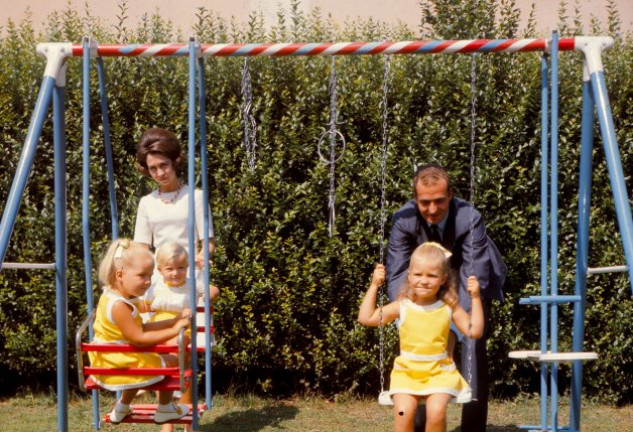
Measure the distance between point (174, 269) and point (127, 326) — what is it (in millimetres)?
479

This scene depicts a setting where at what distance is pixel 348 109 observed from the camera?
606 centimetres

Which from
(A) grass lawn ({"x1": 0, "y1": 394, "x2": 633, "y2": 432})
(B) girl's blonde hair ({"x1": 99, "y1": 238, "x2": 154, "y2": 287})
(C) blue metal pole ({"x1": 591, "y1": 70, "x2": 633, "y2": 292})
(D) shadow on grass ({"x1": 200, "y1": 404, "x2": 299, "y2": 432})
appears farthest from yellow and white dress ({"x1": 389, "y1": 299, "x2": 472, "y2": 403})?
(D) shadow on grass ({"x1": 200, "y1": 404, "x2": 299, "y2": 432})

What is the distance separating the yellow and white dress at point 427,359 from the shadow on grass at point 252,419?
1.92 meters

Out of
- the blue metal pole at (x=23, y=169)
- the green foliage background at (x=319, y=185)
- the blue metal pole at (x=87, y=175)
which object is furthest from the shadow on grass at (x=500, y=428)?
the blue metal pole at (x=23, y=169)

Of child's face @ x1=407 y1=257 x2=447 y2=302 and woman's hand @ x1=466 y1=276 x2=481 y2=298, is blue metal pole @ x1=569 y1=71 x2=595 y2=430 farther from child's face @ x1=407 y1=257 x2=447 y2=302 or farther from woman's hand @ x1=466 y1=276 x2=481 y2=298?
child's face @ x1=407 y1=257 x2=447 y2=302

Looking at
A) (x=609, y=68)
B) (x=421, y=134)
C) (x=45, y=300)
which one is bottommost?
(x=45, y=300)

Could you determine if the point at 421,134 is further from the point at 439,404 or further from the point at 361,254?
the point at 439,404

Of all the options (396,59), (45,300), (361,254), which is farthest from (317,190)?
(45,300)

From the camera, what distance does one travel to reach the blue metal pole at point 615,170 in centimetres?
385

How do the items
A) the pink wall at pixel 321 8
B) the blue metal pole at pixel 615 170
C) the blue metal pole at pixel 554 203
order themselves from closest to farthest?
the blue metal pole at pixel 615 170, the blue metal pole at pixel 554 203, the pink wall at pixel 321 8

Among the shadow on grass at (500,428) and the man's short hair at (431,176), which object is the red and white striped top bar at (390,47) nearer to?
the man's short hair at (431,176)

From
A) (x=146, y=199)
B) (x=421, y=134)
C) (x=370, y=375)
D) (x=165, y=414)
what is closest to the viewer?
(x=165, y=414)

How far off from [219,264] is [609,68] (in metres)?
2.87

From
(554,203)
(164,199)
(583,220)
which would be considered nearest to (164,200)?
(164,199)
